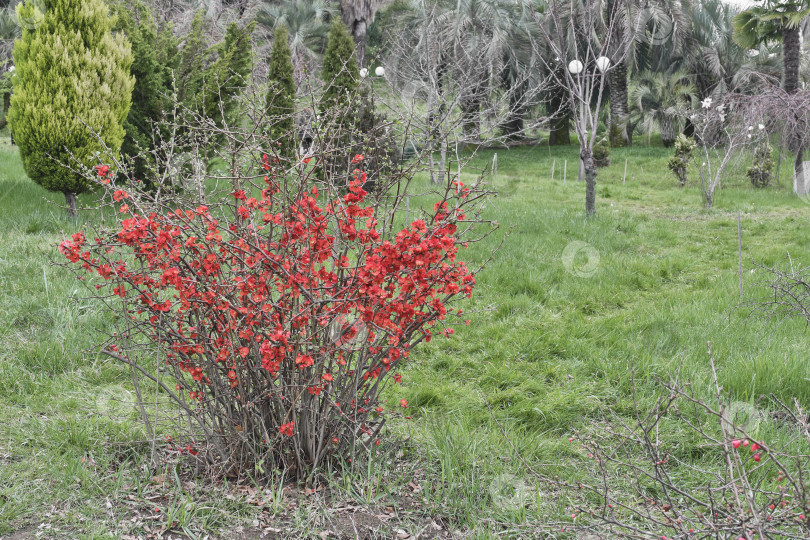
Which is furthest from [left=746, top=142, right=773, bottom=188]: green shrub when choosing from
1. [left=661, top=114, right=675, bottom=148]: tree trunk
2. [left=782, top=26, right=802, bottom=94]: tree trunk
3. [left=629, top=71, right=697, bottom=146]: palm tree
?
[left=661, top=114, right=675, bottom=148]: tree trunk

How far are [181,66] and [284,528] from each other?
817 cm

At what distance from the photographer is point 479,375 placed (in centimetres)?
422

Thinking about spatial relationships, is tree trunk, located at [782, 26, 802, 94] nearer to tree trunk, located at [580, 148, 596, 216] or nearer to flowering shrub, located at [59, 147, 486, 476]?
tree trunk, located at [580, 148, 596, 216]

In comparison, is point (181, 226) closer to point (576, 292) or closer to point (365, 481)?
point (365, 481)

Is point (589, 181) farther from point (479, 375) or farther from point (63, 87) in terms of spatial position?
point (63, 87)

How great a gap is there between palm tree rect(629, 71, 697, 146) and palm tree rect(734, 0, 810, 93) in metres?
7.70

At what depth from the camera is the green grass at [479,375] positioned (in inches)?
103

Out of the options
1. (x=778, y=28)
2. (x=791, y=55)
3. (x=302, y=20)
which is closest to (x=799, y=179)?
(x=791, y=55)

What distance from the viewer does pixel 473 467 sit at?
2783 millimetres

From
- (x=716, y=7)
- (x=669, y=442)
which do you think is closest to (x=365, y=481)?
(x=669, y=442)

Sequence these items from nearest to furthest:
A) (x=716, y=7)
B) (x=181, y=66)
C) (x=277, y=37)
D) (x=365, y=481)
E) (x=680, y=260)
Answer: (x=365, y=481), (x=680, y=260), (x=181, y=66), (x=277, y=37), (x=716, y=7)

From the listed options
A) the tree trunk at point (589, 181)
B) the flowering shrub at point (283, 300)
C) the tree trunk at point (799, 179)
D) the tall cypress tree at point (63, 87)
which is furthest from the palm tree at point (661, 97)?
the flowering shrub at point (283, 300)

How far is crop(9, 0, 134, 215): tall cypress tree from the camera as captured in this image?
22.4ft

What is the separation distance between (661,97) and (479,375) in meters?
24.2
